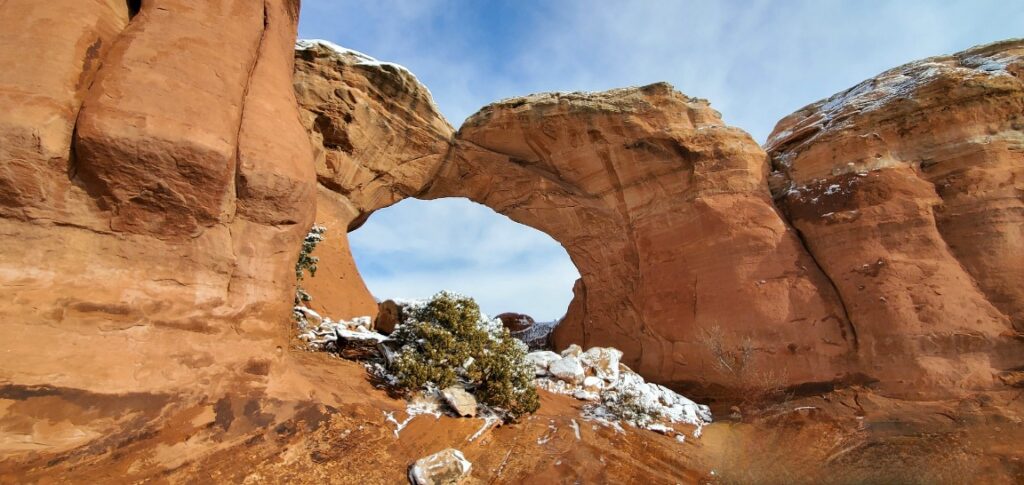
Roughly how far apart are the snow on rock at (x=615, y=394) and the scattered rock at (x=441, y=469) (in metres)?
3.26

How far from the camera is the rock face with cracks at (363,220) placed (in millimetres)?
4352

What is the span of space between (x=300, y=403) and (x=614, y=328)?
32.5ft

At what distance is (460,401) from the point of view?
6777 millimetres

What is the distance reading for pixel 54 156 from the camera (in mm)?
4449

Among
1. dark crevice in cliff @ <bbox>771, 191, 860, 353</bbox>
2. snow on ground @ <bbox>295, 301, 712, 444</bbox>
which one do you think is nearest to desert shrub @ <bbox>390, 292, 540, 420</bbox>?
snow on ground @ <bbox>295, 301, 712, 444</bbox>

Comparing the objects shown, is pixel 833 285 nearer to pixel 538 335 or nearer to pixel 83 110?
pixel 538 335

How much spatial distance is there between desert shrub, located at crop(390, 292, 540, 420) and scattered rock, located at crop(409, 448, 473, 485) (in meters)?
1.68

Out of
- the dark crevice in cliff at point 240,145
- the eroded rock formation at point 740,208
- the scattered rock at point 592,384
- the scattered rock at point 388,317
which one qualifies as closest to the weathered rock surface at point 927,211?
the eroded rock formation at point 740,208

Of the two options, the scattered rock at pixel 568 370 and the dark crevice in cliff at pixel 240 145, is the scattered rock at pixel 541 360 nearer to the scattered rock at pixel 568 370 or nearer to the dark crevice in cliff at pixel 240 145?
the scattered rock at pixel 568 370

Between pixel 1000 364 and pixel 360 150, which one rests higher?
pixel 360 150

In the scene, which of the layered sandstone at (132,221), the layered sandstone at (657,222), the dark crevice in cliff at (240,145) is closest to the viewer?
the layered sandstone at (132,221)

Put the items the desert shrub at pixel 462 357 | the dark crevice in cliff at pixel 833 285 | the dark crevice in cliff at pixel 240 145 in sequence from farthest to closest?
1. the dark crevice in cliff at pixel 833 285
2. the desert shrub at pixel 462 357
3. the dark crevice in cliff at pixel 240 145

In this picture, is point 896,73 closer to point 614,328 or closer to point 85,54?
point 614,328

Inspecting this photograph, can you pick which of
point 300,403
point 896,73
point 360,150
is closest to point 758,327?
point 896,73
